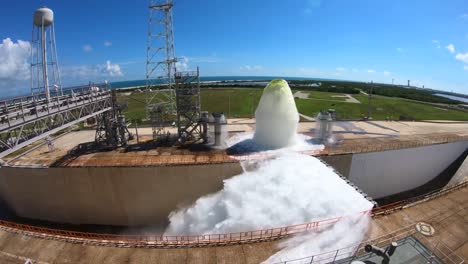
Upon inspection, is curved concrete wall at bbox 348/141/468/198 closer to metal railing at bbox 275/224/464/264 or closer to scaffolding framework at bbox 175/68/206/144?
metal railing at bbox 275/224/464/264

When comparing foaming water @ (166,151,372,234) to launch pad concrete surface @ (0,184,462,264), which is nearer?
launch pad concrete surface @ (0,184,462,264)

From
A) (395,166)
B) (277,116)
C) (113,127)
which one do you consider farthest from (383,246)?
(113,127)

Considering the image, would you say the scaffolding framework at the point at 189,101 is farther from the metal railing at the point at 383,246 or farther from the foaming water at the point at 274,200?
the metal railing at the point at 383,246

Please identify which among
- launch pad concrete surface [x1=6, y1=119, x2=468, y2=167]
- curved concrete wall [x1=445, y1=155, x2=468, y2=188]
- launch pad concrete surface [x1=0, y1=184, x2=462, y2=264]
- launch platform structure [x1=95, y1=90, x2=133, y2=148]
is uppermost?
launch platform structure [x1=95, y1=90, x2=133, y2=148]

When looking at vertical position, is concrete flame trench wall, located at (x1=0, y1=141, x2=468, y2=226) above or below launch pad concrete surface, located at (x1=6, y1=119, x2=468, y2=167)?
below

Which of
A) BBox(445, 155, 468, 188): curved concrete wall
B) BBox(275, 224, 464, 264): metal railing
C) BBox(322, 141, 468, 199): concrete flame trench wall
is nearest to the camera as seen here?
BBox(275, 224, 464, 264): metal railing

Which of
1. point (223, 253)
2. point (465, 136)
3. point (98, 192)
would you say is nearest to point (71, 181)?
point (98, 192)

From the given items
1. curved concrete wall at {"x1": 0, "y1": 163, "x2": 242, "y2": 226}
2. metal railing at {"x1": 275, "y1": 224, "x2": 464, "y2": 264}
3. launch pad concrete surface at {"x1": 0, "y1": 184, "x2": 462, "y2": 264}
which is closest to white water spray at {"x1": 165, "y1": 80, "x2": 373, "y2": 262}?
metal railing at {"x1": 275, "y1": 224, "x2": 464, "y2": 264}
